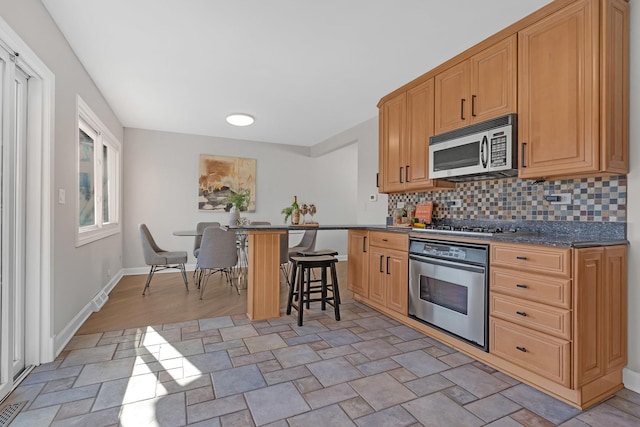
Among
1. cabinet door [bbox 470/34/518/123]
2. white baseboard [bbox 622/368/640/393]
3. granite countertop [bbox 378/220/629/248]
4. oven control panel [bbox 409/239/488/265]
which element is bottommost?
white baseboard [bbox 622/368/640/393]

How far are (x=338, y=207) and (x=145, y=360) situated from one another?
5.32 meters

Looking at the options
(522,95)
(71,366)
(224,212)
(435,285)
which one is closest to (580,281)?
(435,285)

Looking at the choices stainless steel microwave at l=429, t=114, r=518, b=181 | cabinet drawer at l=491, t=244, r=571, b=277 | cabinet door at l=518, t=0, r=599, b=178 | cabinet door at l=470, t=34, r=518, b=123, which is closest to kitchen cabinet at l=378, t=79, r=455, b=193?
stainless steel microwave at l=429, t=114, r=518, b=181

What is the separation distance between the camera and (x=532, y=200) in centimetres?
255

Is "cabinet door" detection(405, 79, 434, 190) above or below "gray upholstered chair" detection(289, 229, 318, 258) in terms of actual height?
above

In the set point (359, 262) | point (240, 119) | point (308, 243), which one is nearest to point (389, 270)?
point (359, 262)

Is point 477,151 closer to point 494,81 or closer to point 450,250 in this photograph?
point 494,81

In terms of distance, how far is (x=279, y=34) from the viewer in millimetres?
2592

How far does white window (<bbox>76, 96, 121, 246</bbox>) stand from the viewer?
3.46 meters

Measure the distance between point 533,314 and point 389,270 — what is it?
1.39 m

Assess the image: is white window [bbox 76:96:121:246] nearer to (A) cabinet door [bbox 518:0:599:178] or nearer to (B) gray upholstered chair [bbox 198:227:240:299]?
(B) gray upholstered chair [bbox 198:227:240:299]

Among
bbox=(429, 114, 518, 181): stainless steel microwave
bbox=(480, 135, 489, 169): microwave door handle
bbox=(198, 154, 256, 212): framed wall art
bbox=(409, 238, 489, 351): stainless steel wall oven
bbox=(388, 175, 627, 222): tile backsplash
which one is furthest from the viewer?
bbox=(198, 154, 256, 212): framed wall art

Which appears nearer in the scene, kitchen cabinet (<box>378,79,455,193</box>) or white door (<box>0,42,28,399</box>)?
white door (<box>0,42,28,399</box>)

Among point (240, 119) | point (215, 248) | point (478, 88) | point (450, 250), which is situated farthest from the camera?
point (240, 119)
